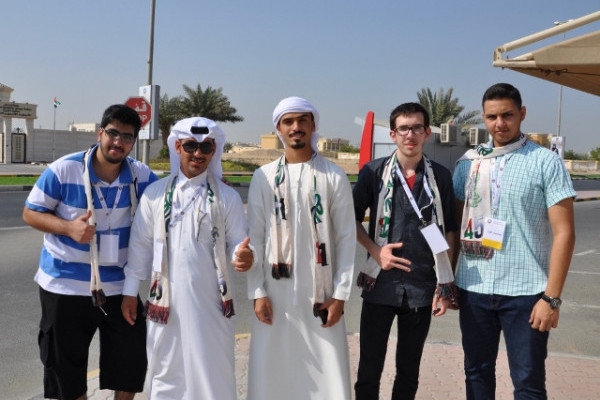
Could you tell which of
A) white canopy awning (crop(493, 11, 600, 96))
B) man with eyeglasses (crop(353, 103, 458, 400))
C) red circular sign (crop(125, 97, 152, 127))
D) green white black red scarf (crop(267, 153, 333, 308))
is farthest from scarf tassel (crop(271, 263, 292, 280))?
red circular sign (crop(125, 97, 152, 127))

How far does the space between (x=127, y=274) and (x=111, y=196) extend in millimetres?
468

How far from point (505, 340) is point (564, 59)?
187cm

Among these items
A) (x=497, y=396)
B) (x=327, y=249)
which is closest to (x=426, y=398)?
(x=497, y=396)

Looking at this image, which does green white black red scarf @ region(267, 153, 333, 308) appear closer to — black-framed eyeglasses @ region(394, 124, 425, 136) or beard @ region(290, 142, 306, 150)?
beard @ region(290, 142, 306, 150)

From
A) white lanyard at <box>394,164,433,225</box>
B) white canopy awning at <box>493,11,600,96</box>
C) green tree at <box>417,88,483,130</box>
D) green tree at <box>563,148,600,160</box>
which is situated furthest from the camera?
green tree at <box>563,148,600,160</box>

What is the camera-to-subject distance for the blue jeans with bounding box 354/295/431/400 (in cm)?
335

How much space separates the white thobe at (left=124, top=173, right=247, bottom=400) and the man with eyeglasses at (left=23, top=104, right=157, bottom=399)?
267mm

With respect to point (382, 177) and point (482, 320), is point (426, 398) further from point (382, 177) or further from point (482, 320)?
point (382, 177)

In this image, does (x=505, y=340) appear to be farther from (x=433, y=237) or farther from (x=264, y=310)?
(x=264, y=310)

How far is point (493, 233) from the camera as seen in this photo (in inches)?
123

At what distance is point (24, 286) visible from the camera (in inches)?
276

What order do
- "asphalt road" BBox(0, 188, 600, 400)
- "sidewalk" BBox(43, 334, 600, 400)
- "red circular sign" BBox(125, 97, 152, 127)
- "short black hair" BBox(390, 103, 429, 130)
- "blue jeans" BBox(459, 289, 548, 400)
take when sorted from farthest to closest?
1. "red circular sign" BBox(125, 97, 152, 127)
2. "asphalt road" BBox(0, 188, 600, 400)
3. "sidewalk" BBox(43, 334, 600, 400)
4. "short black hair" BBox(390, 103, 429, 130)
5. "blue jeans" BBox(459, 289, 548, 400)

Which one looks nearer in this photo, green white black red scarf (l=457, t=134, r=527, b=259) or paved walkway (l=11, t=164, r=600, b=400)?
green white black red scarf (l=457, t=134, r=527, b=259)

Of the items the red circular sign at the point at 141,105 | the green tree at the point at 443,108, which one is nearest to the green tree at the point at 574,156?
the green tree at the point at 443,108
